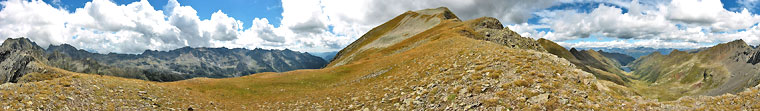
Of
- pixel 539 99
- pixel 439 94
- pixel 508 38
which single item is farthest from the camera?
pixel 508 38

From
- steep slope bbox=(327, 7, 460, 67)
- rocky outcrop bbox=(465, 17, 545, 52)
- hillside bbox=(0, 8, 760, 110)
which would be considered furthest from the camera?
steep slope bbox=(327, 7, 460, 67)

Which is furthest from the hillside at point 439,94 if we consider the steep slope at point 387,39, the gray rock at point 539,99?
the steep slope at point 387,39

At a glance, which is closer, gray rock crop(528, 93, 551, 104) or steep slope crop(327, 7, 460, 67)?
gray rock crop(528, 93, 551, 104)

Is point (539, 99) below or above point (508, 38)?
below

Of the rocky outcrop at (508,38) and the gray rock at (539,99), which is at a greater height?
the rocky outcrop at (508,38)

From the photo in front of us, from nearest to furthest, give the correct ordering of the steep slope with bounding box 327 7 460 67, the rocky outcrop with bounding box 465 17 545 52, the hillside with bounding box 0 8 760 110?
the hillside with bounding box 0 8 760 110
the rocky outcrop with bounding box 465 17 545 52
the steep slope with bounding box 327 7 460 67

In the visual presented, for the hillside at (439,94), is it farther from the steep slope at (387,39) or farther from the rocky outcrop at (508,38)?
the steep slope at (387,39)

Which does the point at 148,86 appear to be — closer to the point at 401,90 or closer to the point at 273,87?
the point at 273,87

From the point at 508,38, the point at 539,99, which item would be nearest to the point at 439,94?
the point at 539,99

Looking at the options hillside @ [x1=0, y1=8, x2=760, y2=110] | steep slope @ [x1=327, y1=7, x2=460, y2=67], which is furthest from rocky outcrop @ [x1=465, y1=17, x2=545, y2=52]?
hillside @ [x1=0, y1=8, x2=760, y2=110]

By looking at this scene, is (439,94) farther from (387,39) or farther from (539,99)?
(387,39)

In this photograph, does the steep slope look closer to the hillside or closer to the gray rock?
the hillside

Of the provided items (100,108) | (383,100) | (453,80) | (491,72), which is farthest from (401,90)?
(100,108)

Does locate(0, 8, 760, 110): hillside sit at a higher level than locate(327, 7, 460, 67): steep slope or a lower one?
lower
